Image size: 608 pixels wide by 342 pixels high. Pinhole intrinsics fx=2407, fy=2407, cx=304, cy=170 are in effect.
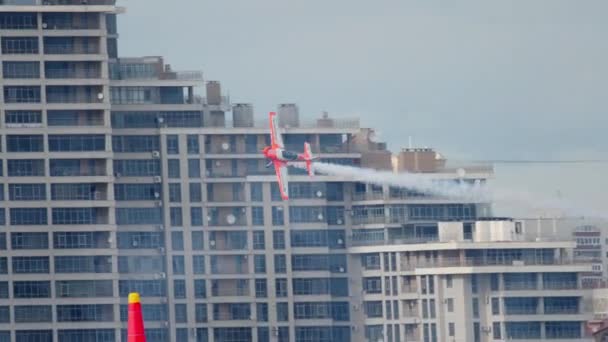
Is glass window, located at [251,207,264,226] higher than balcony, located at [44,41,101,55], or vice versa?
balcony, located at [44,41,101,55]

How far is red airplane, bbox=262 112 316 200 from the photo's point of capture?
361 feet

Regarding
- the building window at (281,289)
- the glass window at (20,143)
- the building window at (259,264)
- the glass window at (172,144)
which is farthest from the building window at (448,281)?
the glass window at (20,143)

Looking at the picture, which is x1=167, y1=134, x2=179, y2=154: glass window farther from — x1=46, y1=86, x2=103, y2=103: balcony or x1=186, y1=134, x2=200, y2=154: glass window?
x1=46, y1=86, x2=103, y2=103: balcony

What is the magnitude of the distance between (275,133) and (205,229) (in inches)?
234

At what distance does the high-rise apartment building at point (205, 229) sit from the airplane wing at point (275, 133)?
6.95 feet

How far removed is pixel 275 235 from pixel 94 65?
12.2 metres

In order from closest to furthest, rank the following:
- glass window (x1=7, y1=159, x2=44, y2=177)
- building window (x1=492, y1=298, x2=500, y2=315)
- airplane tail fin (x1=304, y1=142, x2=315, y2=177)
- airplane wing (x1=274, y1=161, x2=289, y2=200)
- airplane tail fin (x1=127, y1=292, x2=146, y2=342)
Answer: airplane tail fin (x1=127, y1=292, x2=146, y2=342) < glass window (x1=7, y1=159, x2=44, y2=177) < airplane tail fin (x1=304, y1=142, x2=315, y2=177) < airplane wing (x1=274, y1=161, x2=289, y2=200) < building window (x1=492, y1=298, x2=500, y2=315)

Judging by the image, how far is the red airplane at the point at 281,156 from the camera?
110 metres

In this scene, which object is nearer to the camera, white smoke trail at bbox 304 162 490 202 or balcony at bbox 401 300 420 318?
balcony at bbox 401 300 420 318

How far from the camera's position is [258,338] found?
376 feet

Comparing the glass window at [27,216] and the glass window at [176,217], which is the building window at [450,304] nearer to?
the glass window at [176,217]

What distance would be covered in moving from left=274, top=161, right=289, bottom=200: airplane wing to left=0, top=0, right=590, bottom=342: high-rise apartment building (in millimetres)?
1198

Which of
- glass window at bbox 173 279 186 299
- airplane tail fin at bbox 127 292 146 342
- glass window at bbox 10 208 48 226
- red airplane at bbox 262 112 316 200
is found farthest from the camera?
glass window at bbox 173 279 186 299

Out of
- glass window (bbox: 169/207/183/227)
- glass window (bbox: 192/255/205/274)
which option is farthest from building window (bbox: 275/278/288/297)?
glass window (bbox: 169/207/183/227)
